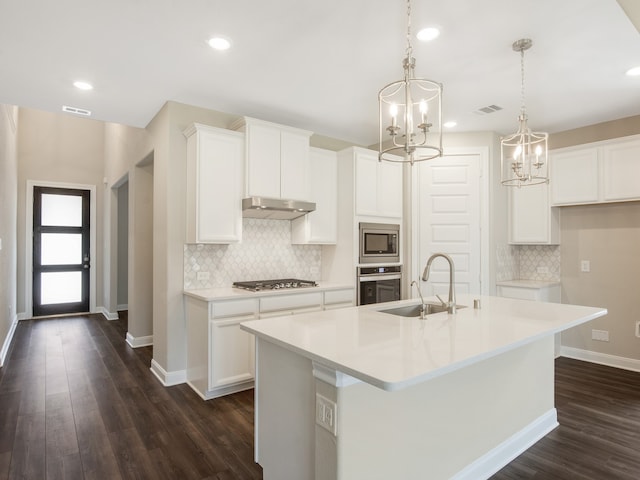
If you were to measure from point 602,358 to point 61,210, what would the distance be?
863 cm

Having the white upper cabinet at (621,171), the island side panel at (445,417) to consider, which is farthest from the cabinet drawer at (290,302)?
the white upper cabinet at (621,171)

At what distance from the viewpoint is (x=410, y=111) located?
1.80 meters

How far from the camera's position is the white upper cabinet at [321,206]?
4.27 metres

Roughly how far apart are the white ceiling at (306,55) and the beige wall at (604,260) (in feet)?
1.97

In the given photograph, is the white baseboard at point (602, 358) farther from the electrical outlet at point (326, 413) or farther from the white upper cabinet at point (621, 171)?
the electrical outlet at point (326, 413)

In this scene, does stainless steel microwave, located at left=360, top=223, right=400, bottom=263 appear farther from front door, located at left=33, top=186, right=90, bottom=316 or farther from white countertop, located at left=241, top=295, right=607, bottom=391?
front door, located at left=33, top=186, right=90, bottom=316

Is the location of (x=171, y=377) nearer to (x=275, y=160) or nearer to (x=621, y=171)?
(x=275, y=160)

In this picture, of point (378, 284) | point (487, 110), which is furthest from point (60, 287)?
point (487, 110)

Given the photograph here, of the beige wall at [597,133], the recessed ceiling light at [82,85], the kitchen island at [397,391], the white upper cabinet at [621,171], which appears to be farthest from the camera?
the beige wall at [597,133]

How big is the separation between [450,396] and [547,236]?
331 cm

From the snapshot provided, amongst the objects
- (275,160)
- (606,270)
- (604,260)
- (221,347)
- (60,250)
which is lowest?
(221,347)

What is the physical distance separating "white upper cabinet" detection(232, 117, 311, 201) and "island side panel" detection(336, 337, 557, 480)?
2435mm

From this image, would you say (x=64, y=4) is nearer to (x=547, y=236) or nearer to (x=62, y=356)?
(x=62, y=356)

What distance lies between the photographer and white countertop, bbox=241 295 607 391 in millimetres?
1386
